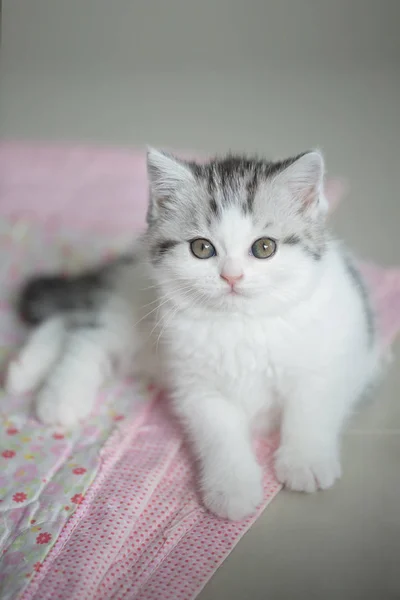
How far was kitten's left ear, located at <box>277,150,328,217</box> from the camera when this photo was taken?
160 centimetres

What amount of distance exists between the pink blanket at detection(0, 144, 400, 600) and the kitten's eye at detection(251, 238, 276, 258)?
55 centimetres

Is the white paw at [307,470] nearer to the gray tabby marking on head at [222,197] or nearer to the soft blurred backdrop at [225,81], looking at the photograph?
the gray tabby marking on head at [222,197]

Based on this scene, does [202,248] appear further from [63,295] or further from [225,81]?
[225,81]

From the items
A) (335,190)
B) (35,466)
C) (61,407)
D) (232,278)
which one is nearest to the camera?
(232,278)

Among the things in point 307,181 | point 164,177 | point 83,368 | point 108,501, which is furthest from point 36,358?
point 307,181

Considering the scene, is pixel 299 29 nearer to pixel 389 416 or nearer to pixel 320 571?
pixel 389 416

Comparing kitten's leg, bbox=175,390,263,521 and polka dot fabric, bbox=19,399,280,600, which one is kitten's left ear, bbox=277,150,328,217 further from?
Result: polka dot fabric, bbox=19,399,280,600

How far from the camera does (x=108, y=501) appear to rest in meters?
1.67

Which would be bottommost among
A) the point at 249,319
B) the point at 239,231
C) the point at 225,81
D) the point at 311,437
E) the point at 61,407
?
the point at 61,407

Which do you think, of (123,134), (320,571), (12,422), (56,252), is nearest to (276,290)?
(320,571)

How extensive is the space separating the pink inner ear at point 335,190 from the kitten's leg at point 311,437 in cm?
158

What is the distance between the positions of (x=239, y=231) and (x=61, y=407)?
0.77 metres

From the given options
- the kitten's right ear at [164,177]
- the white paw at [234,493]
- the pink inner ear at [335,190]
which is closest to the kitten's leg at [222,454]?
the white paw at [234,493]

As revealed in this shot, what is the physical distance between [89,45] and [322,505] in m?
3.33
